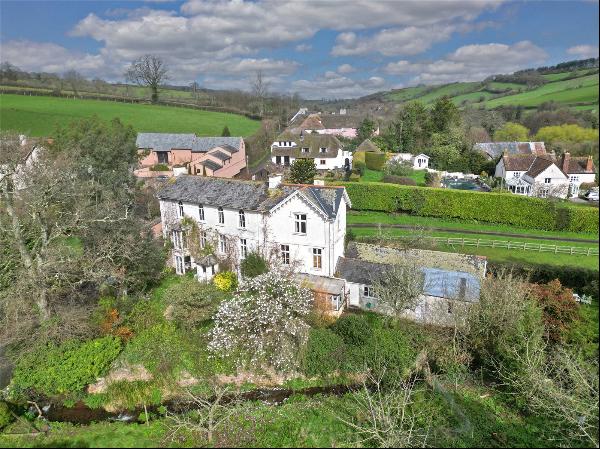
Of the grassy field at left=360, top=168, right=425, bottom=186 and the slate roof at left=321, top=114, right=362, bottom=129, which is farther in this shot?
the slate roof at left=321, top=114, right=362, bottom=129

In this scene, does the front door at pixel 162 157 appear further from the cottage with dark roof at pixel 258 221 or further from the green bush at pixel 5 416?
the green bush at pixel 5 416

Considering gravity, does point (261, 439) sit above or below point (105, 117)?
below

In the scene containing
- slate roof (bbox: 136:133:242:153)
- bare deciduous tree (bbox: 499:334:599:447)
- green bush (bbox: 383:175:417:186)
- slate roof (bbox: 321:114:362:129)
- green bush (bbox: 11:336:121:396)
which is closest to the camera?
bare deciduous tree (bbox: 499:334:599:447)

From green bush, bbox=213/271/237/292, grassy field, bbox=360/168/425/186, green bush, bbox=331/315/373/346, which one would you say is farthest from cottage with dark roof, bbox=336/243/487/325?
grassy field, bbox=360/168/425/186

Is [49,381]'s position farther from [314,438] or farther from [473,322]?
[473,322]

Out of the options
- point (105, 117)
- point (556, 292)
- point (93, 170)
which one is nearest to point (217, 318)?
point (556, 292)

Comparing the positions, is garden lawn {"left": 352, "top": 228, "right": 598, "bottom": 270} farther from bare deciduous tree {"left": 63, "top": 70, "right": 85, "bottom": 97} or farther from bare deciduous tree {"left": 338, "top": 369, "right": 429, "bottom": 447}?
bare deciduous tree {"left": 63, "top": 70, "right": 85, "bottom": 97}

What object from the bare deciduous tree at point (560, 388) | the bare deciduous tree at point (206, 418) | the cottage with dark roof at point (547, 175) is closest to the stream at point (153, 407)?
the bare deciduous tree at point (206, 418)
